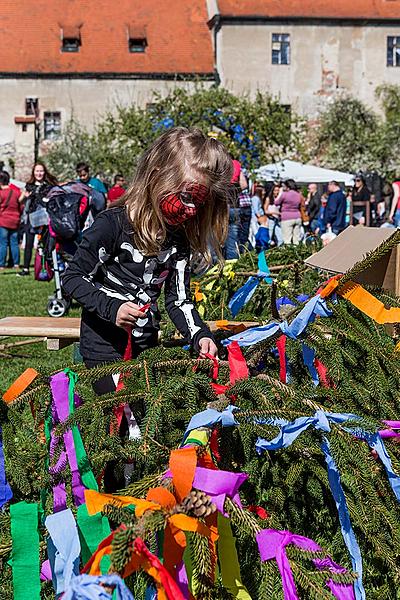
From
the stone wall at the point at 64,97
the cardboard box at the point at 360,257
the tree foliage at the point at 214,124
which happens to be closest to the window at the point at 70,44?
the stone wall at the point at 64,97

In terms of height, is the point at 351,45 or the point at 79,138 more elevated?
the point at 351,45

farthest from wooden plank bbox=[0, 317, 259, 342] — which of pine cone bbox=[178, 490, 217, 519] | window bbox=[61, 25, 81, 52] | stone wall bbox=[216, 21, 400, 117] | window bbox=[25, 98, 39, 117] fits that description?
window bbox=[61, 25, 81, 52]

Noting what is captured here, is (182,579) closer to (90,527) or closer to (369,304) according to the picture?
(90,527)

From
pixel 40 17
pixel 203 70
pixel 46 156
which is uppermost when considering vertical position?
pixel 40 17

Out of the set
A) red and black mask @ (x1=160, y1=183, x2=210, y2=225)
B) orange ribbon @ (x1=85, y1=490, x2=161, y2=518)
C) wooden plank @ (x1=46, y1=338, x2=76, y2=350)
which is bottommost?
wooden plank @ (x1=46, y1=338, x2=76, y2=350)

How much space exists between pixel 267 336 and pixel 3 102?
43.9 metres

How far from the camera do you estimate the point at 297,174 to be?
28.0 metres

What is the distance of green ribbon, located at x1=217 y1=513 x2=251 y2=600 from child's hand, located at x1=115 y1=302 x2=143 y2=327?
1.06 m

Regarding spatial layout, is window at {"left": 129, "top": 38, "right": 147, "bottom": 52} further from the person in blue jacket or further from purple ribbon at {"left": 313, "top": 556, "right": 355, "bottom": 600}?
purple ribbon at {"left": 313, "top": 556, "right": 355, "bottom": 600}

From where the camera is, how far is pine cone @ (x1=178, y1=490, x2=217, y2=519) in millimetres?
1559

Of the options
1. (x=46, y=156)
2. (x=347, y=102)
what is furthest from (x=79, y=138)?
(x=347, y=102)

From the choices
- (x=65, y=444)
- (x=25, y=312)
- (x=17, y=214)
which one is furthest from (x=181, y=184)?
(x=17, y=214)

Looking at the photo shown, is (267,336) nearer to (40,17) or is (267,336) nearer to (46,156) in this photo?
(46,156)

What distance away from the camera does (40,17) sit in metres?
46.1
